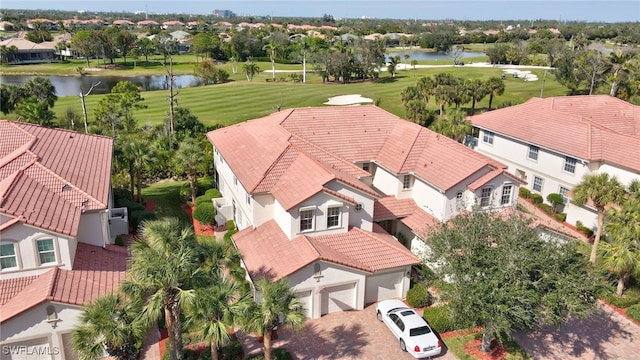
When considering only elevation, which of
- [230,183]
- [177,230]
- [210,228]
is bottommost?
[210,228]

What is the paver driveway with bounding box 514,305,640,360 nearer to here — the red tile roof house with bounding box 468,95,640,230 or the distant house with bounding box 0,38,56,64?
the red tile roof house with bounding box 468,95,640,230

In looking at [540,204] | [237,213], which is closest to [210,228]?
[237,213]

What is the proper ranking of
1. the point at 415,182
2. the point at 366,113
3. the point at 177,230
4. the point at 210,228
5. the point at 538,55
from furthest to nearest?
1. the point at 538,55
2. the point at 366,113
3. the point at 210,228
4. the point at 415,182
5. the point at 177,230

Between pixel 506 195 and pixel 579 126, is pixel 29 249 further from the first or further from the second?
pixel 579 126

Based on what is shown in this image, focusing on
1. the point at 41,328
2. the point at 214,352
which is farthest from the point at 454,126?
the point at 41,328

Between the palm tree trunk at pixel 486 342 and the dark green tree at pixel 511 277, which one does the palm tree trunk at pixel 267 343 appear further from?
the palm tree trunk at pixel 486 342

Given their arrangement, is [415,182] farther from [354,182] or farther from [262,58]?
[262,58]

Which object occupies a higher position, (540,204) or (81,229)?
(81,229)
